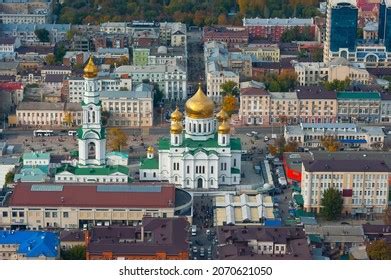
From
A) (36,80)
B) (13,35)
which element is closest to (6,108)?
(36,80)

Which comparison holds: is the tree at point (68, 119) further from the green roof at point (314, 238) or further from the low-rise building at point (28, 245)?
the green roof at point (314, 238)

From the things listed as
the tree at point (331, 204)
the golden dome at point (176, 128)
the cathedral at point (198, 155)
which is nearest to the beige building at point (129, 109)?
the cathedral at point (198, 155)

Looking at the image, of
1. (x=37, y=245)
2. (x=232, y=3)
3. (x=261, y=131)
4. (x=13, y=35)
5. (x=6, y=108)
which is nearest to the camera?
(x=37, y=245)

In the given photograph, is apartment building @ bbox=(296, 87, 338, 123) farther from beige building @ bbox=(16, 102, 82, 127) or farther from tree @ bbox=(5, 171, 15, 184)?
tree @ bbox=(5, 171, 15, 184)

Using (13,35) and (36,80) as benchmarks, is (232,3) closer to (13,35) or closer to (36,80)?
(13,35)

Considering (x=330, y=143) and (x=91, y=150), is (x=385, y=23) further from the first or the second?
(x=91, y=150)

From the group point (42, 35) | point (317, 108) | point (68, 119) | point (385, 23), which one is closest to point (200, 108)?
point (68, 119)

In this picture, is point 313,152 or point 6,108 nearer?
point 313,152
